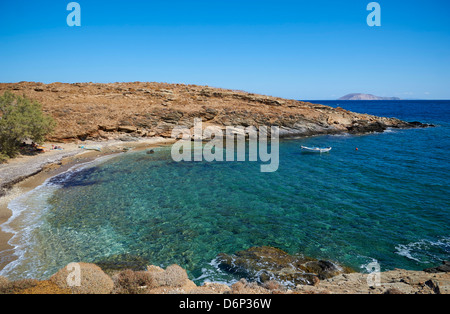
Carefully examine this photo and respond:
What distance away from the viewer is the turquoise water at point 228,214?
12.5 meters

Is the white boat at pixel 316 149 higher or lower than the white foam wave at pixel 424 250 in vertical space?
higher

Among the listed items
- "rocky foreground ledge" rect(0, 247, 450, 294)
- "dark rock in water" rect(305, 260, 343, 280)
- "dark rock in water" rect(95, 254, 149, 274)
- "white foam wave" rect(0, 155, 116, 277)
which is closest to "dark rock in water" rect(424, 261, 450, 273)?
"rocky foreground ledge" rect(0, 247, 450, 294)

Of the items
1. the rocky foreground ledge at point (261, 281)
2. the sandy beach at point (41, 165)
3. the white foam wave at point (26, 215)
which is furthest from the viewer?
the sandy beach at point (41, 165)

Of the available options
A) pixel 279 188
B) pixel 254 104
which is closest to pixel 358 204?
pixel 279 188

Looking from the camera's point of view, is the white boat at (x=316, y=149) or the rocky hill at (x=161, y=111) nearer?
the white boat at (x=316, y=149)

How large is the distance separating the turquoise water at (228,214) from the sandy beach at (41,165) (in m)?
0.65

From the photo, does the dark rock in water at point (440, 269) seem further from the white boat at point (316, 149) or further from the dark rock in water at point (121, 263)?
the white boat at point (316, 149)

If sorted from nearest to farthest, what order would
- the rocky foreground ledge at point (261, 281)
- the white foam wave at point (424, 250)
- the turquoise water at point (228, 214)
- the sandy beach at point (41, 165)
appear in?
the rocky foreground ledge at point (261, 281), the white foam wave at point (424, 250), the turquoise water at point (228, 214), the sandy beach at point (41, 165)

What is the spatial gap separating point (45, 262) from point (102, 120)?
3246 centimetres

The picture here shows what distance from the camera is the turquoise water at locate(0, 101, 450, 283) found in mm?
12539

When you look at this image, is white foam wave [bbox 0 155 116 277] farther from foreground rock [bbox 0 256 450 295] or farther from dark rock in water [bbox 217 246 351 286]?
dark rock in water [bbox 217 246 351 286]

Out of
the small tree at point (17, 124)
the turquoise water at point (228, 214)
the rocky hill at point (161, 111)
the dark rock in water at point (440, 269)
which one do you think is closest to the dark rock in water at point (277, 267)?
the turquoise water at point (228, 214)

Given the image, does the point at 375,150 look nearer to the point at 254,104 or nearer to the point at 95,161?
the point at 254,104
